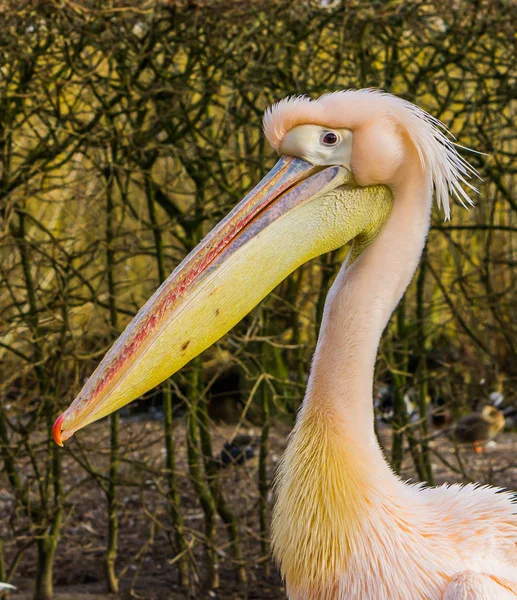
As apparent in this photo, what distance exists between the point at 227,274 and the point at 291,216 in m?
0.23

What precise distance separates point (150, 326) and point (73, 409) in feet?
0.85

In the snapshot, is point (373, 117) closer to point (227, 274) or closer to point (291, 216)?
point (291, 216)

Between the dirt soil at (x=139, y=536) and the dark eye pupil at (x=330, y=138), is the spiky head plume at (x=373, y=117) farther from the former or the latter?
the dirt soil at (x=139, y=536)

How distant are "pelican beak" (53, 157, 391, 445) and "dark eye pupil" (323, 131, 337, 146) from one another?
66 mm

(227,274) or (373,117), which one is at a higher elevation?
(373,117)

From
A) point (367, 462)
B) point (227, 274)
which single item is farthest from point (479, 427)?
point (227, 274)

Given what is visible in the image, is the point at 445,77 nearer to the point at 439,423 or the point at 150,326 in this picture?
the point at 150,326

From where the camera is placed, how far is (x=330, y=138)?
2.48 meters

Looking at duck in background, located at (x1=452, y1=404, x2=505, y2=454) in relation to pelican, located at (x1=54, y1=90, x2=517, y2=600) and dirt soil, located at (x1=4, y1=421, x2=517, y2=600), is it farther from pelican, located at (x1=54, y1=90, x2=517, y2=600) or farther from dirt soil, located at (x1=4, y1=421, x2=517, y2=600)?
pelican, located at (x1=54, y1=90, x2=517, y2=600)

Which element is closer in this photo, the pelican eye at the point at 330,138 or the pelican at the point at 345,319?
the pelican at the point at 345,319

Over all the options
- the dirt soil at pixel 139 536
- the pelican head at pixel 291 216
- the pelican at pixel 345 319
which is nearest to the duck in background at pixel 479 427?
the dirt soil at pixel 139 536

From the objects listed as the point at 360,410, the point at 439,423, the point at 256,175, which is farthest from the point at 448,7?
the point at 439,423

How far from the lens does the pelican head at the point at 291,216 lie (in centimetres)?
230

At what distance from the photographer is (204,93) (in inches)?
178
